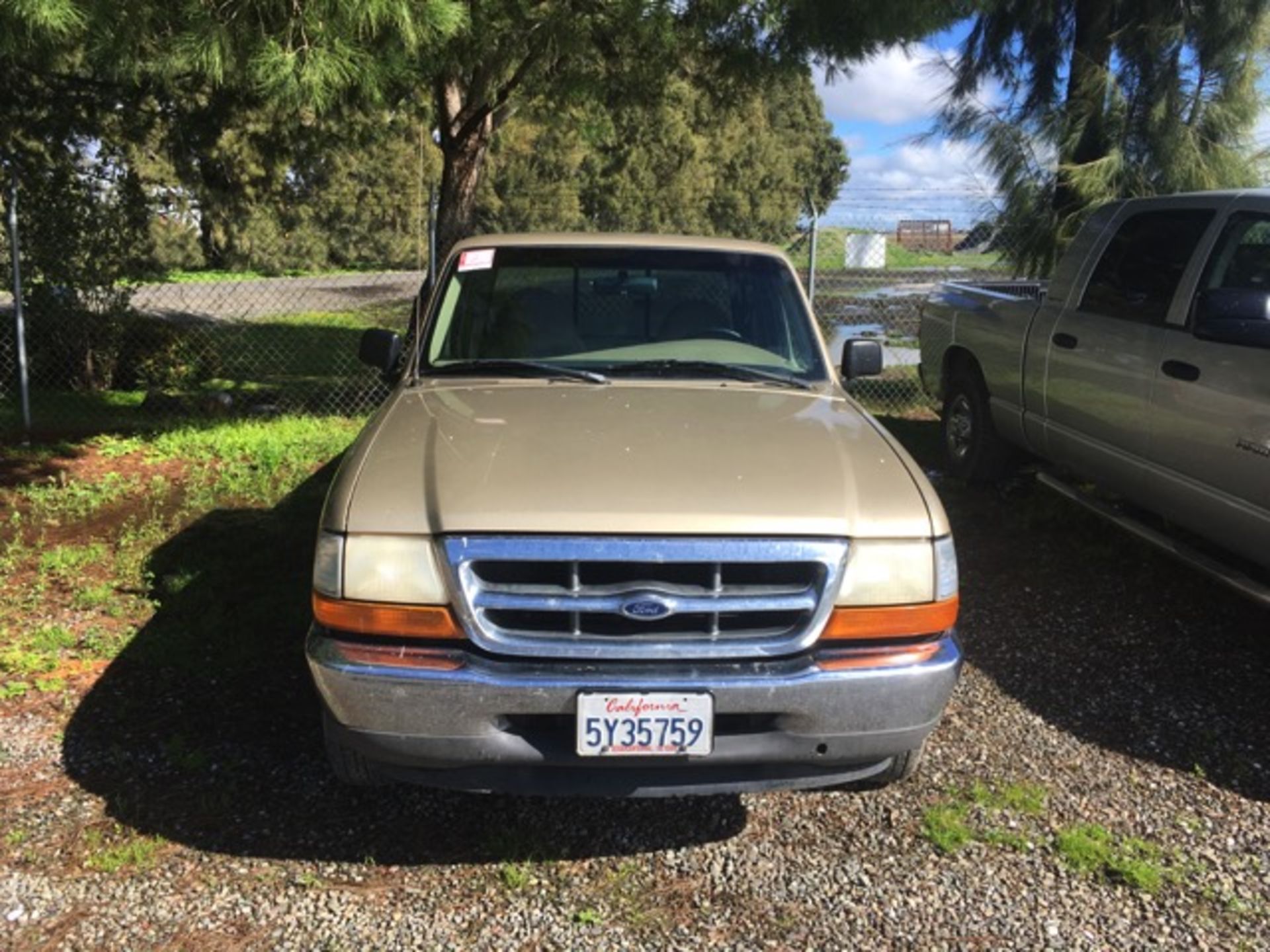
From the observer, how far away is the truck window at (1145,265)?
15.8 feet

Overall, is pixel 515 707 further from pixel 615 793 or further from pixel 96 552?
pixel 96 552

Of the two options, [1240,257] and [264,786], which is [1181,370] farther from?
[264,786]

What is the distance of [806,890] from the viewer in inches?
116

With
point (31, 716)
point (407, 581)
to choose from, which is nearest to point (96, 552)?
point (31, 716)

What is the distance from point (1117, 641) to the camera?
15.2 ft

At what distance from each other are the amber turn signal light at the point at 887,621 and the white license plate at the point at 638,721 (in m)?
0.41

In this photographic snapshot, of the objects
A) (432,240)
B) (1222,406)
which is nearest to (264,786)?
(1222,406)

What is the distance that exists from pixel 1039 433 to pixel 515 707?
4283 millimetres

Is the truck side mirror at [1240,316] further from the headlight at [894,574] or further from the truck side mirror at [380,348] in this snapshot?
the truck side mirror at [380,348]

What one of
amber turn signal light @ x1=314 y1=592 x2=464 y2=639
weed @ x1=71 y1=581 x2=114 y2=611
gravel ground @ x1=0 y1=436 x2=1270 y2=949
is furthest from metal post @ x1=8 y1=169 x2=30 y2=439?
amber turn signal light @ x1=314 y1=592 x2=464 y2=639

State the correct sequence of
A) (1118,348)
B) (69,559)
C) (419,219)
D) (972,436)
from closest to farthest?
(1118,348) < (69,559) < (972,436) < (419,219)

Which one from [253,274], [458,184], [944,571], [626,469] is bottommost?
[944,571]

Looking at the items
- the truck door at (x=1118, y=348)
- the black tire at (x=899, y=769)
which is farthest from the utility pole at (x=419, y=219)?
the black tire at (x=899, y=769)

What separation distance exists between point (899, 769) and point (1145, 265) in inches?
131
